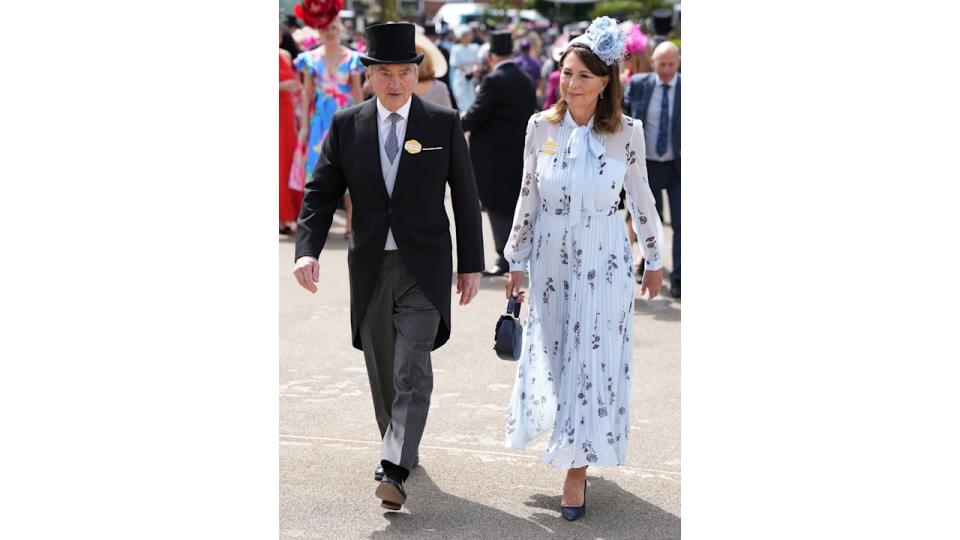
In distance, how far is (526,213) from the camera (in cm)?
526

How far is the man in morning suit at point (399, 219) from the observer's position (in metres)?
5.19

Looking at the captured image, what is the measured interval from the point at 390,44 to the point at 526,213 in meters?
0.85

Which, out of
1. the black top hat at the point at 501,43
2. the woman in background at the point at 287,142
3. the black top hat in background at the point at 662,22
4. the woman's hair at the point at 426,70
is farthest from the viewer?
the woman in background at the point at 287,142

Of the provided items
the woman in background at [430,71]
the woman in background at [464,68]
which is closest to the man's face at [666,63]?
the woman in background at [430,71]

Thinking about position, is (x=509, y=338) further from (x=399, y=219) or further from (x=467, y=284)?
(x=399, y=219)

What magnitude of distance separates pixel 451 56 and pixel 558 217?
17.4 meters

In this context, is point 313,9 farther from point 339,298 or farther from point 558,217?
point 558,217

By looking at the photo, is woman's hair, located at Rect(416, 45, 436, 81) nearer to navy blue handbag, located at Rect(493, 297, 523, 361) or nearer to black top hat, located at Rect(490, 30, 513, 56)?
black top hat, located at Rect(490, 30, 513, 56)

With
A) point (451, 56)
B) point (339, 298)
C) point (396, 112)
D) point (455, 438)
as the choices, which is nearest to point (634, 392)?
point (455, 438)

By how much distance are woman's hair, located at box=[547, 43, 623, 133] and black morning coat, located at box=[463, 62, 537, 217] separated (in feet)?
15.8

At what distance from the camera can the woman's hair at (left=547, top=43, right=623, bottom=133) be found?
502 cm

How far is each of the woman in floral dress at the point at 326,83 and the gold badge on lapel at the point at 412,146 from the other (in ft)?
20.9

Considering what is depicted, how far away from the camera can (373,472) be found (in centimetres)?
568

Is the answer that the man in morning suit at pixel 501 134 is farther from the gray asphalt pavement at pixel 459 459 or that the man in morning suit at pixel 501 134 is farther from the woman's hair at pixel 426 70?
the gray asphalt pavement at pixel 459 459
